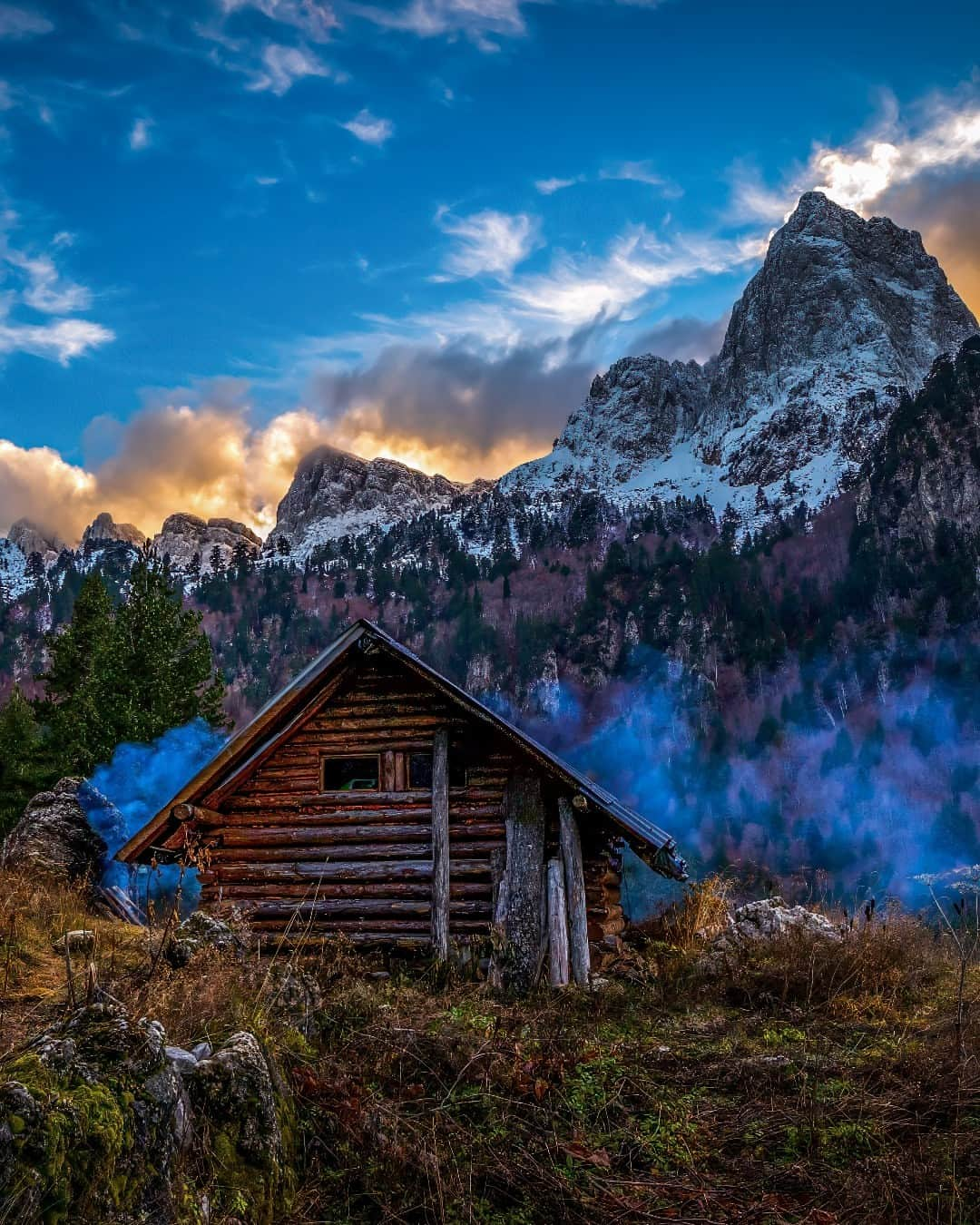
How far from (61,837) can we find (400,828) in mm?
13533

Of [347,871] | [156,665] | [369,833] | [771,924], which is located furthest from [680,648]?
[347,871]

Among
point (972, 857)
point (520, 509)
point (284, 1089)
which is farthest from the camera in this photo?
point (520, 509)

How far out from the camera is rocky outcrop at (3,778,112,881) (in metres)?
20.7

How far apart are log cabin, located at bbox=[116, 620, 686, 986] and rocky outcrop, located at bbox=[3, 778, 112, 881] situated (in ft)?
32.8

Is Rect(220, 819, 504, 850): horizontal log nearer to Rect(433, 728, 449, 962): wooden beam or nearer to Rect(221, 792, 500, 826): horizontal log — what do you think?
Rect(221, 792, 500, 826): horizontal log

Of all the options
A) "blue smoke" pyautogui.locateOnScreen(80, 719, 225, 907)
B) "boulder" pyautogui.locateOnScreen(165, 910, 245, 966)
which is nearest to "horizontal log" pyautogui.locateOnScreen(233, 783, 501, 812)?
"boulder" pyautogui.locateOnScreen(165, 910, 245, 966)

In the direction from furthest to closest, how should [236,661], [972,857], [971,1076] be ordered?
[236,661] → [972,857] → [971,1076]

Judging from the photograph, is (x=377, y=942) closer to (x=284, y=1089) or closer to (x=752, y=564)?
(x=284, y=1089)

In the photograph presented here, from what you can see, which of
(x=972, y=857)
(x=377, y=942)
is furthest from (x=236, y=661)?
(x=377, y=942)

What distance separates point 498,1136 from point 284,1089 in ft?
4.42

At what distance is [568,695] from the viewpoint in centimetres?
9706

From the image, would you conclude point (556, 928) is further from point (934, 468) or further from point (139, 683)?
point (934, 468)

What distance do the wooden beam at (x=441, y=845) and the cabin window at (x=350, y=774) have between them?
1.98m

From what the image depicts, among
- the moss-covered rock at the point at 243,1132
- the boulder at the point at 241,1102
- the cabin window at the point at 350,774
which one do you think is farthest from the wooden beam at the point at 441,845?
the boulder at the point at 241,1102
